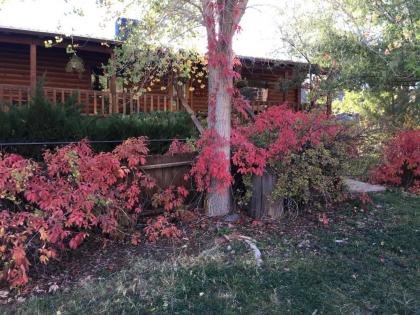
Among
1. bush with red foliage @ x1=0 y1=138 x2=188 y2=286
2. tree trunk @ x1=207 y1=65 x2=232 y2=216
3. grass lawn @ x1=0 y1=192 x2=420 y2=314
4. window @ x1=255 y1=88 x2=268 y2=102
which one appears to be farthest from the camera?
window @ x1=255 y1=88 x2=268 y2=102

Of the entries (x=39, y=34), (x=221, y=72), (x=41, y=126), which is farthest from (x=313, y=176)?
(x=39, y=34)

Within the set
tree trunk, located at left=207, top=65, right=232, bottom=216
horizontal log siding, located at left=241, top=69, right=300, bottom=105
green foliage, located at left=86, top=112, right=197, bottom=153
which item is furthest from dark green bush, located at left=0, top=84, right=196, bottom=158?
horizontal log siding, located at left=241, top=69, right=300, bottom=105

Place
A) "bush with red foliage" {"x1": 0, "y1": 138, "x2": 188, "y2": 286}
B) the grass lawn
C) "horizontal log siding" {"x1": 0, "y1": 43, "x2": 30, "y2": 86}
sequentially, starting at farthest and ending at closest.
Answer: "horizontal log siding" {"x1": 0, "y1": 43, "x2": 30, "y2": 86}, "bush with red foliage" {"x1": 0, "y1": 138, "x2": 188, "y2": 286}, the grass lawn

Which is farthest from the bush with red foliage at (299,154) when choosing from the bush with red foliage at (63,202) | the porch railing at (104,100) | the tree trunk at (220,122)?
the porch railing at (104,100)

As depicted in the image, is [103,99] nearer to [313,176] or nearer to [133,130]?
[133,130]

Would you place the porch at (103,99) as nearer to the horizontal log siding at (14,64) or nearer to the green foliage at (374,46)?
the horizontal log siding at (14,64)

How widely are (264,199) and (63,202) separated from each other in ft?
8.95

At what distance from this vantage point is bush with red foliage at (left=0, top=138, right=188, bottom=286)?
152 inches

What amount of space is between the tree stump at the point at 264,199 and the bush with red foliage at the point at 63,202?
1293 mm

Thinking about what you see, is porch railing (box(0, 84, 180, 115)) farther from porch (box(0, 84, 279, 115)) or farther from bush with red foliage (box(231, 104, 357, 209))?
bush with red foliage (box(231, 104, 357, 209))

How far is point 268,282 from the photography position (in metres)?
3.74

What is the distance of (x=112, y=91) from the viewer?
11867 millimetres

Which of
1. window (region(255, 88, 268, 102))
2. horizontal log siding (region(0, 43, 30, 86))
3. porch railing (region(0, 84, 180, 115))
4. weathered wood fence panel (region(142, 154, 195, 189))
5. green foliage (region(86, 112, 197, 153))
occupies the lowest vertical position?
weathered wood fence panel (region(142, 154, 195, 189))

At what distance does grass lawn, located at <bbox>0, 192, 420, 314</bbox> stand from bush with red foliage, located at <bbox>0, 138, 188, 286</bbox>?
50cm
